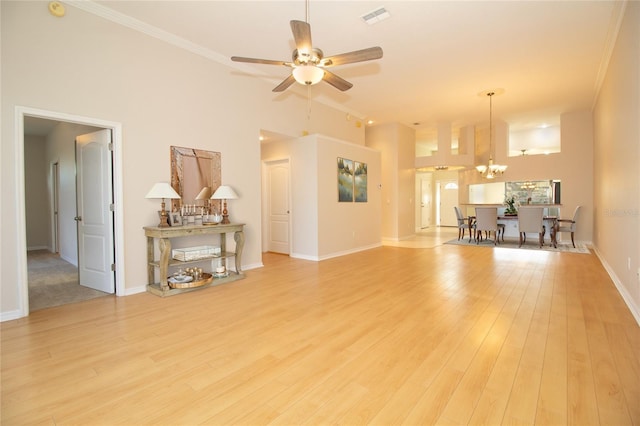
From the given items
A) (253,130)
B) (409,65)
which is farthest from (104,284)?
(409,65)

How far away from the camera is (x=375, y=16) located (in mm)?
3883

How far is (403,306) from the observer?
3.43 m

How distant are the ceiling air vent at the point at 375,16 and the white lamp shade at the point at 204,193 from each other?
129 inches

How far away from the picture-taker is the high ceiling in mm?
3748

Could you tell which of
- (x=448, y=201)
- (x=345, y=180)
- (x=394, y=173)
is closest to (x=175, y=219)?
(x=345, y=180)

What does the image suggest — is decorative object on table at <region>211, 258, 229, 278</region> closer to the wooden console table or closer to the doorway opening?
the wooden console table

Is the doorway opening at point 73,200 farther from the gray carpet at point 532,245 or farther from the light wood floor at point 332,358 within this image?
the gray carpet at point 532,245

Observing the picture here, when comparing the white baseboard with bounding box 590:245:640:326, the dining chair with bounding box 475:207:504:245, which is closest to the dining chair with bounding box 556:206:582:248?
the dining chair with bounding box 475:207:504:245

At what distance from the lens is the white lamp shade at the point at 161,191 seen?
3965mm

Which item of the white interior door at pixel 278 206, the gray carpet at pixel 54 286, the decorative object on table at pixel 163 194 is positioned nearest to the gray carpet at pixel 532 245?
the white interior door at pixel 278 206

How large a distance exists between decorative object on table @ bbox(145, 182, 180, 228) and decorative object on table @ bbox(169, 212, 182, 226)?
0.09 metres

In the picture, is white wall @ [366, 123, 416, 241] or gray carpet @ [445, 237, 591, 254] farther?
white wall @ [366, 123, 416, 241]

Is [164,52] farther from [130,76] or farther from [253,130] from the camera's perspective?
[253,130]

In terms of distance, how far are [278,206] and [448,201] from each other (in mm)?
9785
